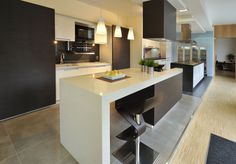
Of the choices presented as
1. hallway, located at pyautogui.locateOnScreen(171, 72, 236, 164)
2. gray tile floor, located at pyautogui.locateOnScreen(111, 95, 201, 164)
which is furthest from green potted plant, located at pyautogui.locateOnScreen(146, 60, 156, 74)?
hallway, located at pyautogui.locateOnScreen(171, 72, 236, 164)

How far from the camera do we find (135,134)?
5.89ft

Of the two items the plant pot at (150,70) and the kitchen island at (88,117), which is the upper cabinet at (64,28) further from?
the plant pot at (150,70)

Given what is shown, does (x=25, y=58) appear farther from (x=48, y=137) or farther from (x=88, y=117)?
(x=88, y=117)

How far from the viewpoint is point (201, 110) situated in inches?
137

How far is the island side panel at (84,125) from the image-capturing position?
141 centimetres

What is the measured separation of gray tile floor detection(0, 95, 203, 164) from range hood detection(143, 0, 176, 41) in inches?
67.3

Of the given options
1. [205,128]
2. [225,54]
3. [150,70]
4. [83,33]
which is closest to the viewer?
[205,128]

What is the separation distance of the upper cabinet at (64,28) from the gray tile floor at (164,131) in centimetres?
218

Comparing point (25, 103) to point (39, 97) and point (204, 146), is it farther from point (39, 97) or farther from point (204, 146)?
point (204, 146)

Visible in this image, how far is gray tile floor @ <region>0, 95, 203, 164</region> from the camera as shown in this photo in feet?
6.07

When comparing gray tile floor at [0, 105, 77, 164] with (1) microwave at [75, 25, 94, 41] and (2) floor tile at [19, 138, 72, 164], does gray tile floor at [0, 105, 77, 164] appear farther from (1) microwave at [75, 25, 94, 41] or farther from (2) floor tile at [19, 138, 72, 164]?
(1) microwave at [75, 25, 94, 41]

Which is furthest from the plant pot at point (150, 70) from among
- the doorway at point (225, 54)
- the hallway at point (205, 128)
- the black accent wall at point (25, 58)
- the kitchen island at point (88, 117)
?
the doorway at point (225, 54)

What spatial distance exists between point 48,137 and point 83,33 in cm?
297

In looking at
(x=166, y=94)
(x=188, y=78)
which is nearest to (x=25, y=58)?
(x=166, y=94)
